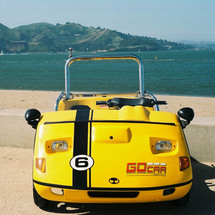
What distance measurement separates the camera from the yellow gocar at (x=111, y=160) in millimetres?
3164

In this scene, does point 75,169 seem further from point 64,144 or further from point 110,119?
point 110,119

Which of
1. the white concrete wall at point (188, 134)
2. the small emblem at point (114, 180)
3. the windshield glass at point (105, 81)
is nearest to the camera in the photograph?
the small emblem at point (114, 180)

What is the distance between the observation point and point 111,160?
10.5 feet

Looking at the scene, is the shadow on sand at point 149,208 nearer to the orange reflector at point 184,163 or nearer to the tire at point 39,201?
the tire at point 39,201

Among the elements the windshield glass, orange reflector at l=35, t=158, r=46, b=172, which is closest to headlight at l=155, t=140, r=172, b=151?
orange reflector at l=35, t=158, r=46, b=172

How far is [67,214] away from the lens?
3.65 meters

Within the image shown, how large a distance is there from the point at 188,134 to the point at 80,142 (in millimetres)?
2343

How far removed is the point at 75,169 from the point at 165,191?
75 cm

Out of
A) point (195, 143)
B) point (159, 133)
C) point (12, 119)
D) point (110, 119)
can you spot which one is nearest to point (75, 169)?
point (110, 119)

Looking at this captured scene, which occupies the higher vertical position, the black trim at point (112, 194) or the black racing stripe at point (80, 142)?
the black racing stripe at point (80, 142)

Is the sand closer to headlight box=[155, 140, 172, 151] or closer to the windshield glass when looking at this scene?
headlight box=[155, 140, 172, 151]

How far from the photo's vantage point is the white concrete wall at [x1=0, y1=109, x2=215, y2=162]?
5211 millimetres

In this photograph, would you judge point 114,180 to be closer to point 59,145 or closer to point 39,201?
point 59,145

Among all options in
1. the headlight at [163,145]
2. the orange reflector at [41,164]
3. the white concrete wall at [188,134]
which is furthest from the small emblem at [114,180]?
the white concrete wall at [188,134]
